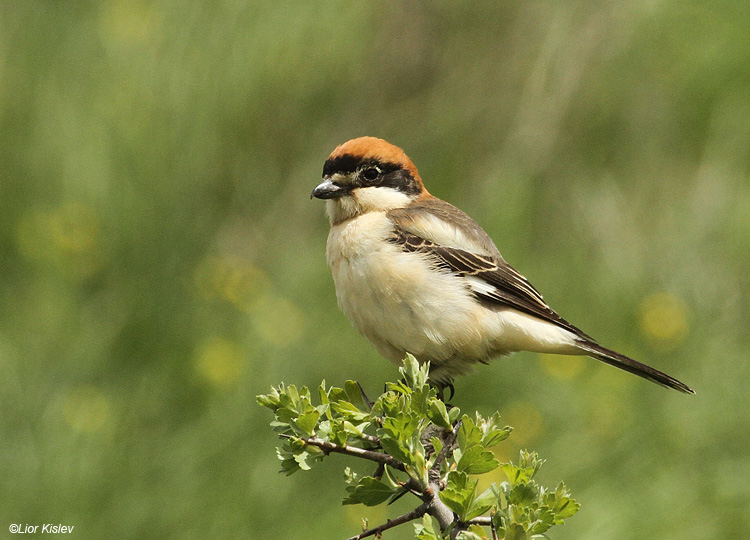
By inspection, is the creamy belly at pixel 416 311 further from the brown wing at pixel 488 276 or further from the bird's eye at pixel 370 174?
the bird's eye at pixel 370 174

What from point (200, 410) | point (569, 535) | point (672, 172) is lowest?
point (569, 535)

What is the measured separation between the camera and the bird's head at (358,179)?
289 centimetres

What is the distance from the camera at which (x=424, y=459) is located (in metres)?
1.21

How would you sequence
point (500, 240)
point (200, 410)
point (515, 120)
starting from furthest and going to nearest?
point (515, 120), point (500, 240), point (200, 410)

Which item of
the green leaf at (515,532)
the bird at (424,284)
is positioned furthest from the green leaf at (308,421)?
the bird at (424,284)

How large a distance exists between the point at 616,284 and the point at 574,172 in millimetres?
814

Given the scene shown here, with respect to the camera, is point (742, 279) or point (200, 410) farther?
point (742, 279)

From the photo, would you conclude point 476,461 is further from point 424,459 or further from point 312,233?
point 312,233

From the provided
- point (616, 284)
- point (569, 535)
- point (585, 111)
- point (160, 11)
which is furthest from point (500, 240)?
point (160, 11)

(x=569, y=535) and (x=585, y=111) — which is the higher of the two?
(x=585, y=111)

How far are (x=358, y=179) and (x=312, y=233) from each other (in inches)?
57.6

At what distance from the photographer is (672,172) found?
16.2 feet

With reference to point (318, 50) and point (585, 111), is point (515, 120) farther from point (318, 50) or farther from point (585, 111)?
point (318, 50)

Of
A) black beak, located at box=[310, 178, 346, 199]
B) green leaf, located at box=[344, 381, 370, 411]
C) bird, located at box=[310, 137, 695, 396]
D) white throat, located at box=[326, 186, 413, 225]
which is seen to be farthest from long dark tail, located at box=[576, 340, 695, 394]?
green leaf, located at box=[344, 381, 370, 411]
